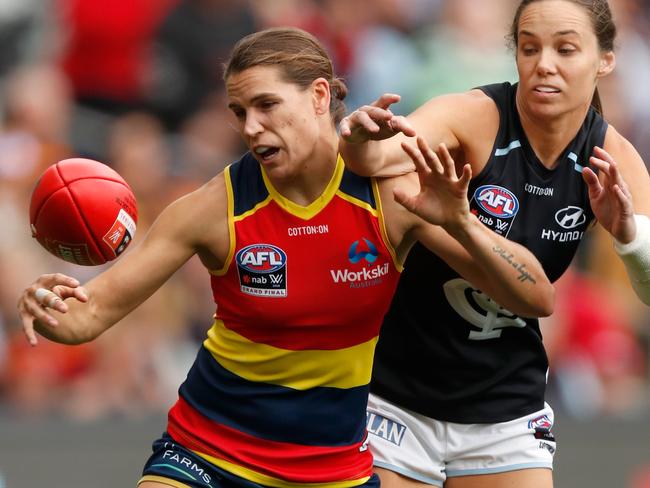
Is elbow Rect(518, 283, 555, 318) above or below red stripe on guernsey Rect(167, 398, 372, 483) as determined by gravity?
above

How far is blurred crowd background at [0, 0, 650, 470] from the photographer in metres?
8.67

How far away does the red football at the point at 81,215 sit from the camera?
4.75m

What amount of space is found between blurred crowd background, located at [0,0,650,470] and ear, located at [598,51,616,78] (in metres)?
3.88

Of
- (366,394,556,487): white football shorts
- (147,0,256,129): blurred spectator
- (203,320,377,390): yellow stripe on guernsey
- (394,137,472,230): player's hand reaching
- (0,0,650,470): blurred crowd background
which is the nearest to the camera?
(394,137,472,230): player's hand reaching

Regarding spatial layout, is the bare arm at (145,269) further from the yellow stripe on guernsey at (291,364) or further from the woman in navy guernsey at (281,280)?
the yellow stripe on guernsey at (291,364)

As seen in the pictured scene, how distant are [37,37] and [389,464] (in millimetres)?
6028

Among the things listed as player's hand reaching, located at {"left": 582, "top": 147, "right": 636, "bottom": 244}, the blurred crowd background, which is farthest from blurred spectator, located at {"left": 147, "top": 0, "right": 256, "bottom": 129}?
player's hand reaching, located at {"left": 582, "top": 147, "right": 636, "bottom": 244}

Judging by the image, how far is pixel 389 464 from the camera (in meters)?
5.30

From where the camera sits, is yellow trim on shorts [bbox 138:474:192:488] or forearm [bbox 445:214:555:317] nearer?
forearm [bbox 445:214:555:317]

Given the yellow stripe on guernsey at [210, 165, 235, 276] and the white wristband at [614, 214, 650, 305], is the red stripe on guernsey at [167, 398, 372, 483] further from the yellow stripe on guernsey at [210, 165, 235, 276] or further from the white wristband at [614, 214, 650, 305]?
the white wristband at [614, 214, 650, 305]

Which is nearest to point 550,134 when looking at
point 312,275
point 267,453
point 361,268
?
point 361,268

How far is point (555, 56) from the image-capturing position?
4895 mm

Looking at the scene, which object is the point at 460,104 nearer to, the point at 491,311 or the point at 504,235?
the point at 504,235

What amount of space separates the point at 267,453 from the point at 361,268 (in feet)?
2.43
